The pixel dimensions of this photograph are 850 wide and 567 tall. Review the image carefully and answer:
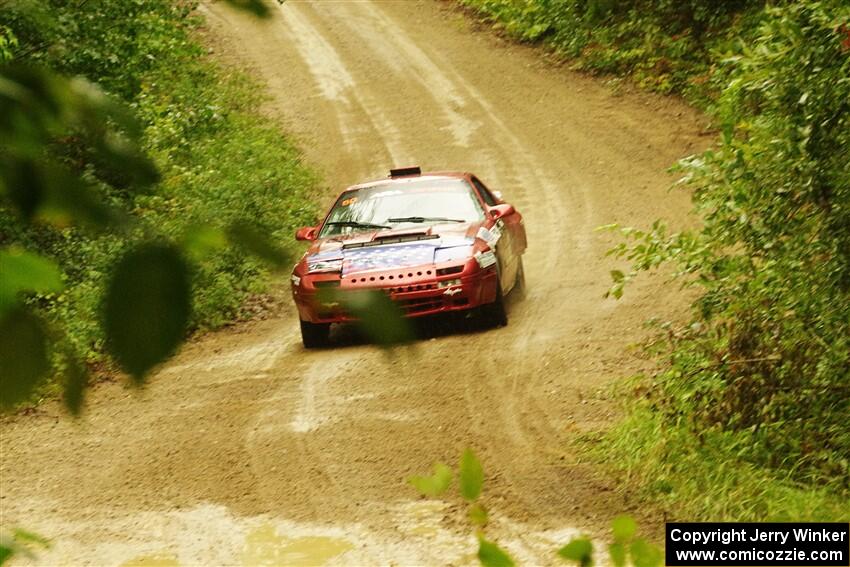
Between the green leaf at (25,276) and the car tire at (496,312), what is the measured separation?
9834mm

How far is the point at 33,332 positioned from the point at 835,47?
641 cm

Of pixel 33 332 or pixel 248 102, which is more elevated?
pixel 33 332

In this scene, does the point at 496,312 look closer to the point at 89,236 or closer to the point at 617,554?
the point at 617,554

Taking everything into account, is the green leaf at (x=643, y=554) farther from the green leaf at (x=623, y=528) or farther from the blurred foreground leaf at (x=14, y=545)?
the blurred foreground leaf at (x=14, y=545)

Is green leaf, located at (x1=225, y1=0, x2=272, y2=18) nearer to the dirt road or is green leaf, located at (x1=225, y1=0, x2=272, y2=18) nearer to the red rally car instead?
the dirt road

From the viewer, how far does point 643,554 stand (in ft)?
5.03

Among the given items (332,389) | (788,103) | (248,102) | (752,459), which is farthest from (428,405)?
(248,102)

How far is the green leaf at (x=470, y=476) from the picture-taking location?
4.41 feet

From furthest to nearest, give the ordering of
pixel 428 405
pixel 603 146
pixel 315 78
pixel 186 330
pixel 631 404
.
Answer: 1. pixel 315 78
2. pixel 603 146
3. pixel 428 405
4. pixel 631 404
5. pixel 186 330

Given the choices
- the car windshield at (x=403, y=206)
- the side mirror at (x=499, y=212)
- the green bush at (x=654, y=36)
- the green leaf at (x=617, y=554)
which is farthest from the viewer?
the green bush at (x=654, y=36)

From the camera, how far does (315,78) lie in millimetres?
25609

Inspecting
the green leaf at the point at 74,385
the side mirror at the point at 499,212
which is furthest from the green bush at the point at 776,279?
the green leaf at the point at 74,385

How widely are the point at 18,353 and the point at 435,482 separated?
503 millimetres

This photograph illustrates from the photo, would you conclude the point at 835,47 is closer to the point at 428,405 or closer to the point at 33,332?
the point at 428,405
